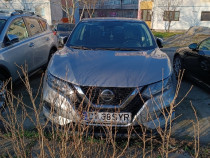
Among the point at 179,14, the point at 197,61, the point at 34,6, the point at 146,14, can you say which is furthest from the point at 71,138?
the point at 146,14

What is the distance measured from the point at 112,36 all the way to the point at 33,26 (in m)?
2.54

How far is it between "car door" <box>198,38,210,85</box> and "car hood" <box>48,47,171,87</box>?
1.52 meters

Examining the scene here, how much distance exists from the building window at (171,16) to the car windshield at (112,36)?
20.4m

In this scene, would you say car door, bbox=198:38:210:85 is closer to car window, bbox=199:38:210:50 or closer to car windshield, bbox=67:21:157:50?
car window, bbox=199:38:210:50

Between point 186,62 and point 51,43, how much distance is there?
3788 mm

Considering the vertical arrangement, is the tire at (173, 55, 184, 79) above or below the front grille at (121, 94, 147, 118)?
below

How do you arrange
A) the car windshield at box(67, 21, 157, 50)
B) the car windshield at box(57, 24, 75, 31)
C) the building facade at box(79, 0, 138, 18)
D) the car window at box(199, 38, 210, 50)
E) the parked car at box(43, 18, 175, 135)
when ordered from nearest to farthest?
the parked car at box(43, 18, 175, 135) < the car windshield at box(67, 21, 157, 50) < the car window at box(199, 38, 210, 50) < the car windshield at box(57, 24, 75, 31) < the building facade at box(79, 0, 138, 18)

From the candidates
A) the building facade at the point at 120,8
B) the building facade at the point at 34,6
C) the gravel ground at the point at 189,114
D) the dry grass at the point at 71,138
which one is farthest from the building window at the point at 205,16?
the building facade at the point at 120,8

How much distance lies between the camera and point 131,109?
7.91 feet

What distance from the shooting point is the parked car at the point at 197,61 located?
4242 mm

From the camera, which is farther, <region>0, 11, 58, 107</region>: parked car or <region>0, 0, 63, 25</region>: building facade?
<region>0, 0, 63, 25</region>: building facade

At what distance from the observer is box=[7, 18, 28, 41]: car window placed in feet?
14.1

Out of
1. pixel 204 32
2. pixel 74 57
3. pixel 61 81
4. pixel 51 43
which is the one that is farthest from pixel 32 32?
pixel 204 32

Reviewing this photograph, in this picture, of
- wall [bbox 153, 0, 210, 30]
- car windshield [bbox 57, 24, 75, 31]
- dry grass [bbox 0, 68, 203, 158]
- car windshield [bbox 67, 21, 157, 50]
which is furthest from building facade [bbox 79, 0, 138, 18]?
dry grass [bbox 0, 68, 203, 158]
